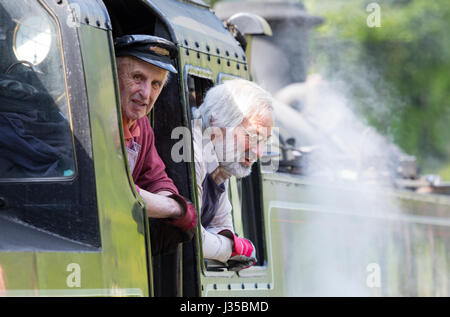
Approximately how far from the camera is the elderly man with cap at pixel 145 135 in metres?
2.83

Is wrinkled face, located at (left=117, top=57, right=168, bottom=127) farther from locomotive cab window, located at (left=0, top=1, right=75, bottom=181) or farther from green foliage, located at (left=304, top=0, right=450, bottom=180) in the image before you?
green foliage, located at (left=304, top=0, right=450, bottom=180)

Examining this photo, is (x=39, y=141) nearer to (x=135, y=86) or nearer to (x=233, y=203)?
(x=135, y=86)

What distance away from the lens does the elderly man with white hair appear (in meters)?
3.29

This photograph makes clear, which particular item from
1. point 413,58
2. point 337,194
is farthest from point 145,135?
point 413,58

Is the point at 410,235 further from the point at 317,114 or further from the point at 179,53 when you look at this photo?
the point at 179,53

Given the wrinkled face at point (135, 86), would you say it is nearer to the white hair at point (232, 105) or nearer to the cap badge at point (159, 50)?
the cap badge at point (159, 50)

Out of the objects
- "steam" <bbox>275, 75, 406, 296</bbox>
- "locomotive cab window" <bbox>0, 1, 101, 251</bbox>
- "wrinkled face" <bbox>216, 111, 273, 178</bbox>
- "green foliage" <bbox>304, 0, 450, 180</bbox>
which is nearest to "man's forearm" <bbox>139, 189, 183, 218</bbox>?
"locomotive cab window" <bbox>0, 1, 101, 251</bbox>

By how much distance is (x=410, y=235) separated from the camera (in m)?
6.52

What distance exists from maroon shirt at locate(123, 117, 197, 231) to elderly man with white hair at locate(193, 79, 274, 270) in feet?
0.93

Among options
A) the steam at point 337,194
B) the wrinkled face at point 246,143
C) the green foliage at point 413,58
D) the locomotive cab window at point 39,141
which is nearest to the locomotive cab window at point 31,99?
the locomotive cab window at point 39,141

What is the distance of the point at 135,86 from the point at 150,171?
330 mm

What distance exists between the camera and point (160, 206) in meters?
2.82
